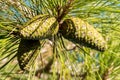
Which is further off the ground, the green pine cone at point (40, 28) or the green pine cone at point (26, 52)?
the green pine cone at point (40, 28)

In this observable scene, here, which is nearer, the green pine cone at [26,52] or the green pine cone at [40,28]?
the green pine cone at [40,28]

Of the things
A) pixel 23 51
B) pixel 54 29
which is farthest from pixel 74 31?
pixel 23 51

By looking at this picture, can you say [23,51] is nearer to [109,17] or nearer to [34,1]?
[34,1]

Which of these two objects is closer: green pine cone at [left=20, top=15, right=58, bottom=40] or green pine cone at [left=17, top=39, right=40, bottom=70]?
green pine cone at [left=20, top=15, right=58, bottom=40]

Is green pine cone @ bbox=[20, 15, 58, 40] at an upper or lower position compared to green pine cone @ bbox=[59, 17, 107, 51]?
upper
